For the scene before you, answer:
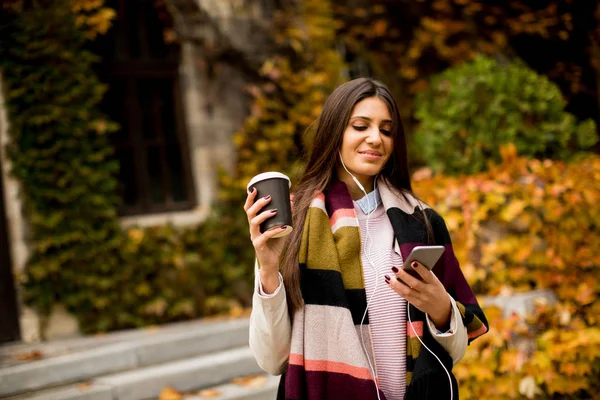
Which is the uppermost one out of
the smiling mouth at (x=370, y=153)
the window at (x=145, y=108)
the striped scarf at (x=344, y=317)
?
the window at (x=145, y=108)

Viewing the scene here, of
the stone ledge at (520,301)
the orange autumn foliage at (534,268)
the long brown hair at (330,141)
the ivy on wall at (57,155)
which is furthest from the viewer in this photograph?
the ivy on wall at (57,155)

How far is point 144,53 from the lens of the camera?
18.9 feet

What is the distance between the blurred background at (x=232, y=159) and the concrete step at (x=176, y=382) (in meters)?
0.10

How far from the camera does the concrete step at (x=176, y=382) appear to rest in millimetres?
3748

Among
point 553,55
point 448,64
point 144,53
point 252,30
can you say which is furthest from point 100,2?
point 553,55

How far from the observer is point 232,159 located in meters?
5.93

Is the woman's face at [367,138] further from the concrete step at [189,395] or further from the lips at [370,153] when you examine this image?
the concrete step at [189,395]

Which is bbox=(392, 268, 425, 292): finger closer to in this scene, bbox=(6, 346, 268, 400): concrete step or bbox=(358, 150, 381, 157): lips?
bbox=(358, 150, 381, 157): lips

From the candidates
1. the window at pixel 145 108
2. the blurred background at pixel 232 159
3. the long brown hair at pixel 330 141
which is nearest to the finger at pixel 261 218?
the long brown hair at pixel 330 141

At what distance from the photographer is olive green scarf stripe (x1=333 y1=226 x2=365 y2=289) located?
1740mm

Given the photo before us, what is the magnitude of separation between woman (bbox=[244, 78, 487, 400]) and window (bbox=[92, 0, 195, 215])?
13.4 ft

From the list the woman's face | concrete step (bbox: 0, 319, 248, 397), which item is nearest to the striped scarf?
the woman's face

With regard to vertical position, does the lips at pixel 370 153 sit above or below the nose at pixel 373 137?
below

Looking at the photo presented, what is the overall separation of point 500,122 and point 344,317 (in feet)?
10.6
